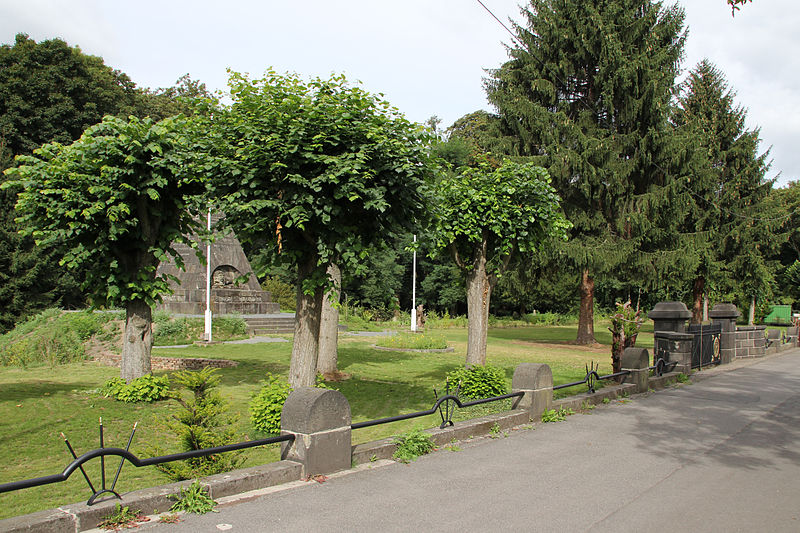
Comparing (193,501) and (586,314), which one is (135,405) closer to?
(193,501)

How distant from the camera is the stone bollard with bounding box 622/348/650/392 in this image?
1226cm

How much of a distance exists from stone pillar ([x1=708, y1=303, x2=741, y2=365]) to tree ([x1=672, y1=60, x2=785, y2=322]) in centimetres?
1501

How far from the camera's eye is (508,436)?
8.02 meters

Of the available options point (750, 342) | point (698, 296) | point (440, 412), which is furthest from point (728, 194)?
point (440, 412)

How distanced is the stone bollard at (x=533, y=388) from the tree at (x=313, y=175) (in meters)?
3.10

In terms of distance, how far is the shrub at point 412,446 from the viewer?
258 inches

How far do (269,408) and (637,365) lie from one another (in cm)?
808

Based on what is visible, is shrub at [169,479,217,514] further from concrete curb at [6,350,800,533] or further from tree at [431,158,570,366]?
tree at [431,158,570,366]

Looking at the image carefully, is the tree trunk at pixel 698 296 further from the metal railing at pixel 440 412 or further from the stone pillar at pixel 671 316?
the metal railing at pixel 440 412

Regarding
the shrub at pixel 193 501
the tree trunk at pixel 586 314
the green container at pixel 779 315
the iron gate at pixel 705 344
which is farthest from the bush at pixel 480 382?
the green container at pixel 779 315

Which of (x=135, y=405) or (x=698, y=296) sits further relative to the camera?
(x=698, y=296)

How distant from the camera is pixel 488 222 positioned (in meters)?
11.1

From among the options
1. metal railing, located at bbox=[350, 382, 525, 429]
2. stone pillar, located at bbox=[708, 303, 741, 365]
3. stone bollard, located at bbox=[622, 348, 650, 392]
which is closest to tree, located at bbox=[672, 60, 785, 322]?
stone pillar, located at bbox=[708, 303, 741, 365]

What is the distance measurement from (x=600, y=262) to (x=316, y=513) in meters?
21.5
